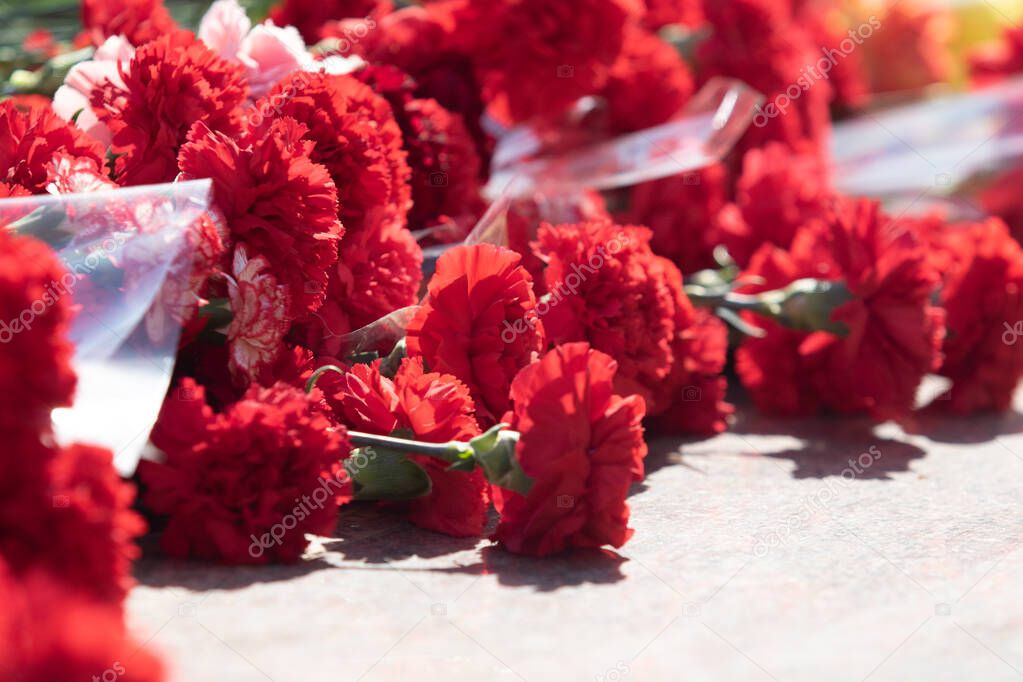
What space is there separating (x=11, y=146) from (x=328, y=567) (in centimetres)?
45

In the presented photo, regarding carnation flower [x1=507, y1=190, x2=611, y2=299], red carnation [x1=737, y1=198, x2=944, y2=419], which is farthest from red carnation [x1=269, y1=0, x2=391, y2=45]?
red carnation [x1=737, y1=198, x2=944, y2=419]

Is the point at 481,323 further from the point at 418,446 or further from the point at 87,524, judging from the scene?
the point at 87,524

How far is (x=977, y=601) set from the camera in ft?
2.69

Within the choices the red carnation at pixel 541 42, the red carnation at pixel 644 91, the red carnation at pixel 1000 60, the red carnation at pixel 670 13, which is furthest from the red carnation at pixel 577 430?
the red carnation at pixel 1000 60

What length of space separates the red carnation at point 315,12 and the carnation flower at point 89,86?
486mm

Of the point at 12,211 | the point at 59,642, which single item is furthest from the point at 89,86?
the point at 59,642

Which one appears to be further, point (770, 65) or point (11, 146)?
point (770, 65)

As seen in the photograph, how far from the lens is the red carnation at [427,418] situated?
0.92 meters

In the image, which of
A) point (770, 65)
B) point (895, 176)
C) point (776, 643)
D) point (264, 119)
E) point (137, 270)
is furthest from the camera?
point (895, 176)

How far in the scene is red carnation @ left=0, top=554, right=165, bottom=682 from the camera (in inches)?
20.7

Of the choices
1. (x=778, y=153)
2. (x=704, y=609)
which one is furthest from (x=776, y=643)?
(x=778, y=153)

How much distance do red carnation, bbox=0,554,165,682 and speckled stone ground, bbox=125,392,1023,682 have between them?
0.11 meters

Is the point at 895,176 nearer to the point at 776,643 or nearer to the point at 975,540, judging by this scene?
the point at 975,540

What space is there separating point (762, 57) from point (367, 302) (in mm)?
1199
